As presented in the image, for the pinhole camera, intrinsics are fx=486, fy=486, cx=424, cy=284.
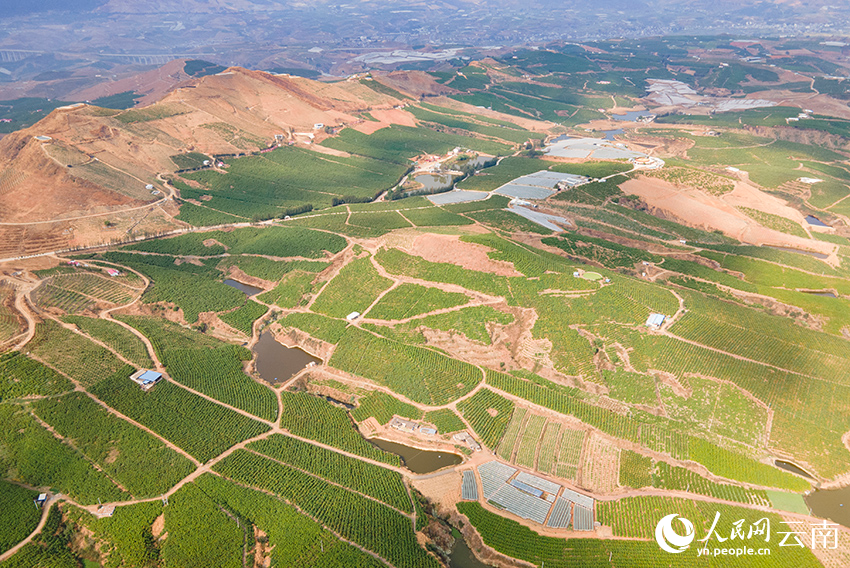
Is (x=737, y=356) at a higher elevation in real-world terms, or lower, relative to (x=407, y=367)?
higher

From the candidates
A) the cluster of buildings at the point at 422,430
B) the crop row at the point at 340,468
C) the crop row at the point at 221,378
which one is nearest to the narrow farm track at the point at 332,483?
the crop row at the point at 340,468

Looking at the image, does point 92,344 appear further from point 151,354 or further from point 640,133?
point 640,133

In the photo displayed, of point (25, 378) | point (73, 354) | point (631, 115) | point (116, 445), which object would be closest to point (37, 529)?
point (116, 445)

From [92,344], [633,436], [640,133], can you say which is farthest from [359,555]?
[640,133]

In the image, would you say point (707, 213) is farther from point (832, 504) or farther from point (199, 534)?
point (199, 534)

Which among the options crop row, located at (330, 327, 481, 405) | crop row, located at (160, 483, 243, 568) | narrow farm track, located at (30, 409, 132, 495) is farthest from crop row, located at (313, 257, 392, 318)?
narrow farm track, located at (30, 409, 132, 495)

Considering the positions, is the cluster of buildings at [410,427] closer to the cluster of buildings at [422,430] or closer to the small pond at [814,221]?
the cluster of buildings at [422,430]
